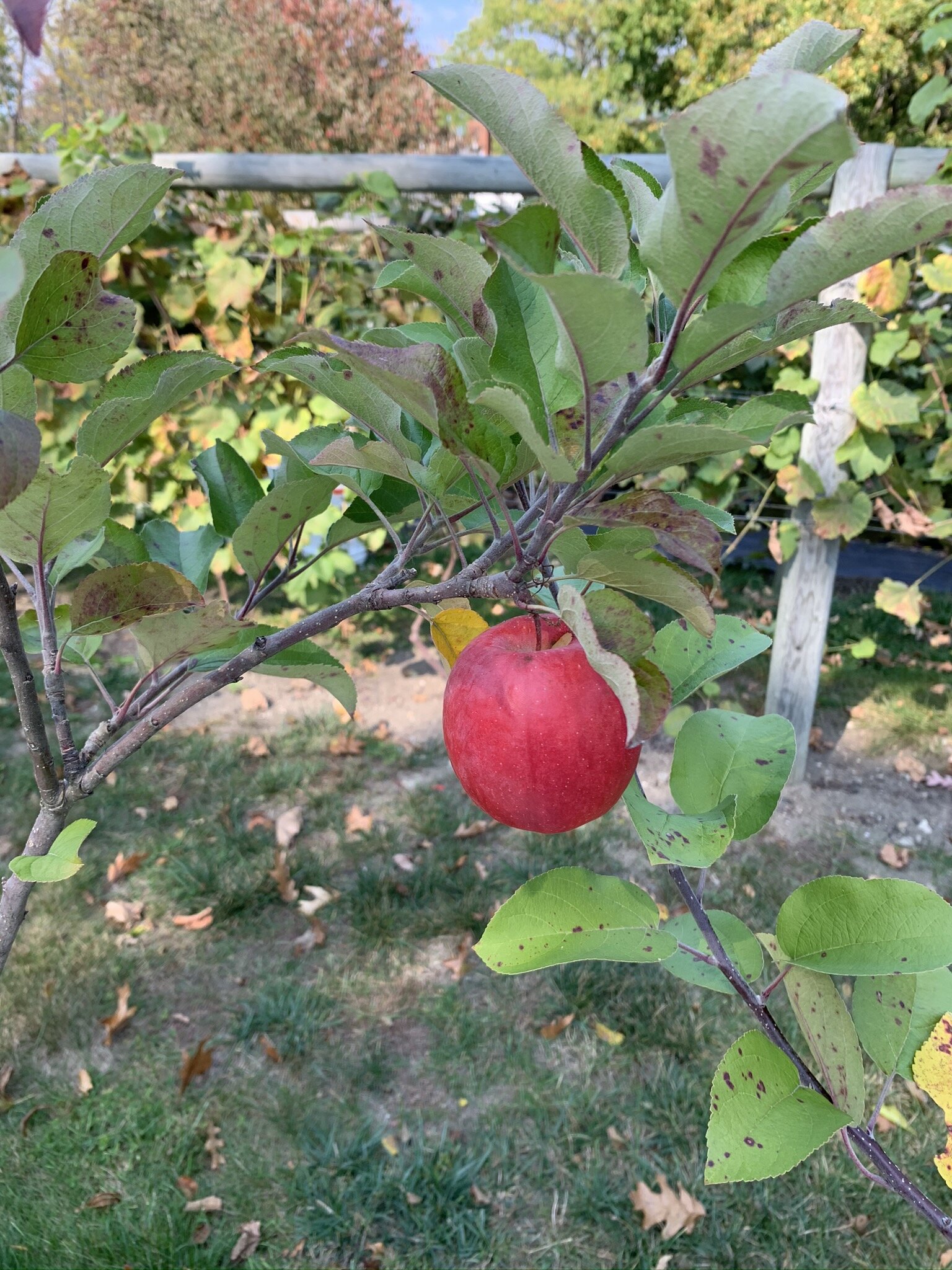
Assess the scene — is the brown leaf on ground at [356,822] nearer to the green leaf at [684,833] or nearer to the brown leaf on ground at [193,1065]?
the brown leaf on ground at [193,1065]

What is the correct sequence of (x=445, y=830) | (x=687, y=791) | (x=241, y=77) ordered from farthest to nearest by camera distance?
(x=241, y=77)
(x=445, y=830)
(x=687, y=791)

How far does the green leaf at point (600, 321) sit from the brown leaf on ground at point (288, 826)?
87.4 inches

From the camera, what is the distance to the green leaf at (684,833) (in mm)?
529

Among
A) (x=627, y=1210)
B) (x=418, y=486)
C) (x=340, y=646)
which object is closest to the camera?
(x=418, y=486)

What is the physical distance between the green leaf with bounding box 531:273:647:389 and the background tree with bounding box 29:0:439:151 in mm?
14857

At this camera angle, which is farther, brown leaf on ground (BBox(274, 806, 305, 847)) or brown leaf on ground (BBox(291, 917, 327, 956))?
brown leaf on ground (BBox(274, 806, 305, 847))

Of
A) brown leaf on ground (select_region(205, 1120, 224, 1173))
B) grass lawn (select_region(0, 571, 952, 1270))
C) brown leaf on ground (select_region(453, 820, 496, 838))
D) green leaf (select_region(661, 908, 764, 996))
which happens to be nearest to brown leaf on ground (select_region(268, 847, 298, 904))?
grass lawn (select_region(0, 571, 952, 1270))

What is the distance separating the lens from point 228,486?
Result: 75cm

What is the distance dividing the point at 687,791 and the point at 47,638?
49 centimetres

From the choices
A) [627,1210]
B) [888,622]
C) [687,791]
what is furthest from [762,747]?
[888,622]

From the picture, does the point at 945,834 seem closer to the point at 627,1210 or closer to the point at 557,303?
the point at 627,1210

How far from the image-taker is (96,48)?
13016 mm

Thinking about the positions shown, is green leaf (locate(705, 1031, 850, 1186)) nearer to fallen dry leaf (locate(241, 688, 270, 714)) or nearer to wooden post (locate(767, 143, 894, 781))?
wooden post (locate(767, 143, 894, 781))

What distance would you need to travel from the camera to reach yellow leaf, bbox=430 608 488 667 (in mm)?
Result: 691
